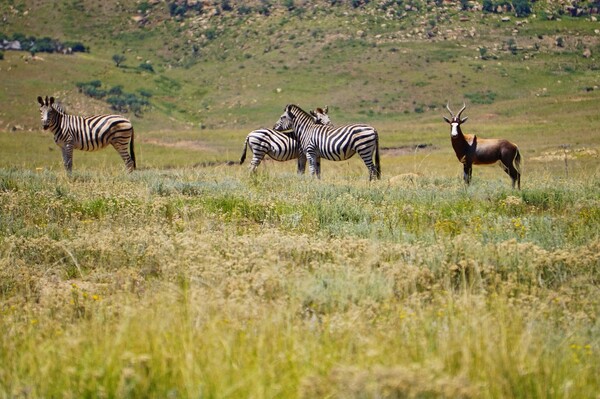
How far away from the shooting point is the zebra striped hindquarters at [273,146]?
2025cm

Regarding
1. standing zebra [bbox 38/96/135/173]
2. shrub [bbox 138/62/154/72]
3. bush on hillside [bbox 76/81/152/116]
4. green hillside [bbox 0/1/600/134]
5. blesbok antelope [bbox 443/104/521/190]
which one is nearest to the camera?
blesbok antelope [bbox 443/104/521/190]

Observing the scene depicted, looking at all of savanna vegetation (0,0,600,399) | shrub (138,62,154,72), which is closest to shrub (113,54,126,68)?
shrub (138,62,154,72)

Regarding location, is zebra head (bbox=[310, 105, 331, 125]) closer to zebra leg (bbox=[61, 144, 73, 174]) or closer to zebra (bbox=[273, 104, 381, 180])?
zebra (bbox=[273, 104, 381, 180])

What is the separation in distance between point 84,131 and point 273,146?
4.78 m

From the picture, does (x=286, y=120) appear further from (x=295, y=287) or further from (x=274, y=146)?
(x=295, y=287)

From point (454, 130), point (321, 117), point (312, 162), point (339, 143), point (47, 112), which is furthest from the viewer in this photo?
point (321, 117)

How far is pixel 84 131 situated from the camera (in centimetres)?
2008

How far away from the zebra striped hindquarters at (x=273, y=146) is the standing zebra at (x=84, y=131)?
10.0 ft

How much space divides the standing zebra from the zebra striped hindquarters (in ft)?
10.0

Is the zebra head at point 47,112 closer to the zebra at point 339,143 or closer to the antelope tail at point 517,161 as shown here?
the zebra at point 339,143

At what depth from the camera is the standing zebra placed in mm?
19891

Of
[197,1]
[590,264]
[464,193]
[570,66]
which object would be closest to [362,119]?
[570,66]

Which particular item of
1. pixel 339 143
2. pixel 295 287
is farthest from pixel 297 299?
pixel 339 143

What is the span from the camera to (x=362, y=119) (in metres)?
72.2
